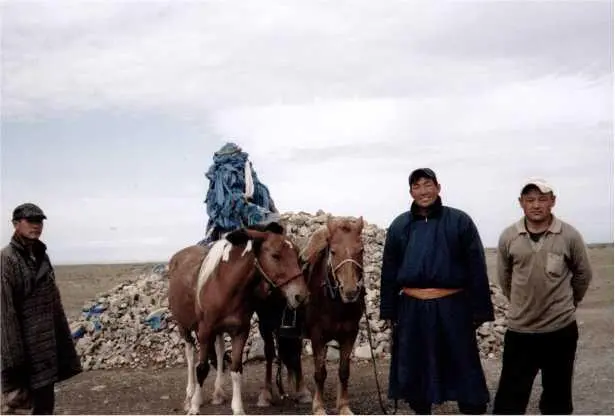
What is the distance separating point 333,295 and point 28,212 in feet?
9.99

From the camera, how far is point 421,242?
5867 mm

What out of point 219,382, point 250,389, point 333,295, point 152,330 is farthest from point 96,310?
point 333,295

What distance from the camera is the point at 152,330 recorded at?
45.1 feet

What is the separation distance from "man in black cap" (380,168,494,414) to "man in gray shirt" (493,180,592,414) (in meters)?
0.28

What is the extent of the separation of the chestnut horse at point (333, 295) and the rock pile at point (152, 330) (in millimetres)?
4266

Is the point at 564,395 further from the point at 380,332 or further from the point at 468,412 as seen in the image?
the point at 380,332

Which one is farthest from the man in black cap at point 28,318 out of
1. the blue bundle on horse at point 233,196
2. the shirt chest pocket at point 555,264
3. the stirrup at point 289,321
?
the shirt chest pocket at point 555,264

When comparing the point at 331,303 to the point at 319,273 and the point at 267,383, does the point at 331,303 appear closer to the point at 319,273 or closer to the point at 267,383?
the point at 319,273

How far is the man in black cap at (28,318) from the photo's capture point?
5.75m

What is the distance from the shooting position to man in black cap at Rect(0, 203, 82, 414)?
5.75 meters

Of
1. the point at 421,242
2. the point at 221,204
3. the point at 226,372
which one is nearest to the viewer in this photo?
the point at 421,242

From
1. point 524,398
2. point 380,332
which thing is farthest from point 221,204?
point 524,398

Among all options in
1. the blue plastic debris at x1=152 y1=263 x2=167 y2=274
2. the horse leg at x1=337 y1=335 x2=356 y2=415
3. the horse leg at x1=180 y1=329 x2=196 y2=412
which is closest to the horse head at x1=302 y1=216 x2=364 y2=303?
the horse leg at x1=337 y1=335 x2=356 y2=415

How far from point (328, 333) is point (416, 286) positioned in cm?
173
